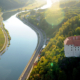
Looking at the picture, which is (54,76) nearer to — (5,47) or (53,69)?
(53,69)

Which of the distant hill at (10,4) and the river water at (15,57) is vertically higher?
the distant hill at (10,4)

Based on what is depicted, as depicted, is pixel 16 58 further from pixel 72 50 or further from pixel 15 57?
pixel 72 50

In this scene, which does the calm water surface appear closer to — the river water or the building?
the river water

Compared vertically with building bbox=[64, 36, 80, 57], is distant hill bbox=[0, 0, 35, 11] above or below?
above

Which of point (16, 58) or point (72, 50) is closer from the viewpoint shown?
point (72, 50)

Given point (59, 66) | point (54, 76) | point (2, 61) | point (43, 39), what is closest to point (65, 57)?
point (59, 66)

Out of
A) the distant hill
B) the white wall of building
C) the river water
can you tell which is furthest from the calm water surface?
the distant hill

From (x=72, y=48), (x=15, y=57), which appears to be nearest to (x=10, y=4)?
(x=15, y=57)

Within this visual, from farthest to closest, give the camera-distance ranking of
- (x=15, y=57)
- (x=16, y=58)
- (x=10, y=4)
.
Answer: (x=10, y=4), (x=15, y=57), (x=16, y=58)

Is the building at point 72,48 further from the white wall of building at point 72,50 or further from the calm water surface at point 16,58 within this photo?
the calm water surface at point 16,58

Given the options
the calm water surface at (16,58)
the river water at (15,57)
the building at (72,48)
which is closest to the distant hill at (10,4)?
the river water at (15,57)

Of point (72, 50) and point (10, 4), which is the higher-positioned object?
point (10, 4)

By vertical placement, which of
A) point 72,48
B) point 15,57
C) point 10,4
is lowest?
point 15,57
